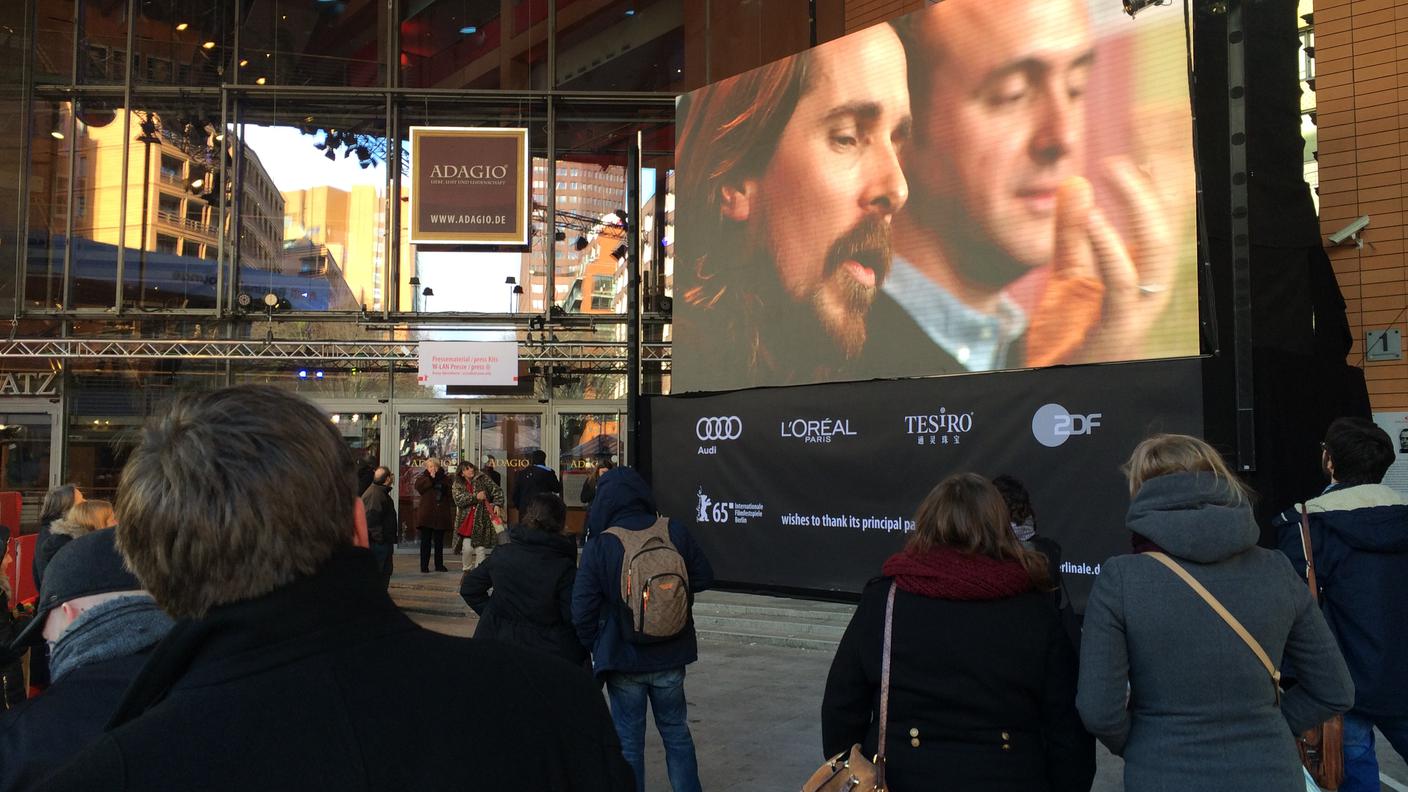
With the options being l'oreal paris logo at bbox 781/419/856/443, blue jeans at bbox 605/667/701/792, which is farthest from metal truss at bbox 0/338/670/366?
blue jeans at bbox 605/667/701/792

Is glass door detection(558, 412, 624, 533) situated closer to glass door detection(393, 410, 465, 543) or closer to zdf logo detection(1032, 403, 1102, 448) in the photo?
glass door detection(393, 410, 465, 543)

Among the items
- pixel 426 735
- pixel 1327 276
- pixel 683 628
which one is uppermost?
pixel 1327 276

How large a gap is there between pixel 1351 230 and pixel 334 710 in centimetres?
1139

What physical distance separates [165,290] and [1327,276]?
18.1 metres

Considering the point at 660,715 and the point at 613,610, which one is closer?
the point at 613,610

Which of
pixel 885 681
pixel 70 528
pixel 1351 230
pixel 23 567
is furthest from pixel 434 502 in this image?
pixel 885 681

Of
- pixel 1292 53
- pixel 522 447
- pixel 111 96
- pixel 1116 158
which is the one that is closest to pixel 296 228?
pixel 111 96

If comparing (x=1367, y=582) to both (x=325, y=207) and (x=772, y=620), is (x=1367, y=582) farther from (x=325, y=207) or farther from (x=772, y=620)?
(x=325, y=207)

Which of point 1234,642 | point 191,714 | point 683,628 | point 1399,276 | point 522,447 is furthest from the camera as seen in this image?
point 522,447

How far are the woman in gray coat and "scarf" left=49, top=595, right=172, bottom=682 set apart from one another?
2.21 m

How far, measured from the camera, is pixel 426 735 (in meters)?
1.19

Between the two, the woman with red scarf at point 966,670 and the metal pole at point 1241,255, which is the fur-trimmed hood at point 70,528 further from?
the metal pole at point 1241,255

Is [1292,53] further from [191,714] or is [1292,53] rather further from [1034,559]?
[191,714]

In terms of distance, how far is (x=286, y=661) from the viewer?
117cm
